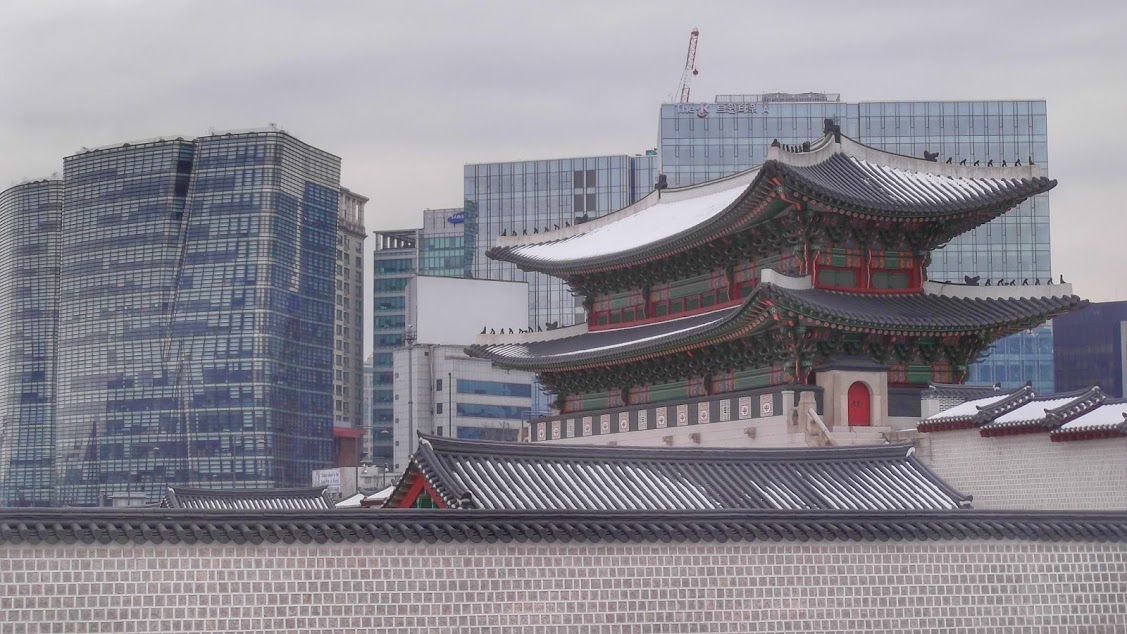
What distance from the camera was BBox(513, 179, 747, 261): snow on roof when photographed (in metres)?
59.5

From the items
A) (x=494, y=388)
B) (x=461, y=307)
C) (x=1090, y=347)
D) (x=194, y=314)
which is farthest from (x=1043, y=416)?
(x=194, y=314)

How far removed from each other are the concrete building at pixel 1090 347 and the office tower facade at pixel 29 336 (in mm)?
112324

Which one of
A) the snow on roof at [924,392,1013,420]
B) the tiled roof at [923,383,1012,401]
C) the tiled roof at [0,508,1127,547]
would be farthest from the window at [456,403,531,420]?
the tiled roof at [0,508,1127,547]

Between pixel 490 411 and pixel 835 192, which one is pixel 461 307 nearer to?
pixel 490 411

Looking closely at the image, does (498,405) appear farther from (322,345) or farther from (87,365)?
(87,365)

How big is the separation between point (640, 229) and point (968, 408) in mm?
24786

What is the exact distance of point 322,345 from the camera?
182625mm

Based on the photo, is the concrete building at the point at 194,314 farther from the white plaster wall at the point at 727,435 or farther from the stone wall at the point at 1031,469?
the stone wall at the point at 1031,469

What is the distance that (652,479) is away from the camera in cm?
3006

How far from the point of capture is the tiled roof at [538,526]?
21219 millimetres

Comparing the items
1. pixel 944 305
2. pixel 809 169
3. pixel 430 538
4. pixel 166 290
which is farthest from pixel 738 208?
pixel 166 290

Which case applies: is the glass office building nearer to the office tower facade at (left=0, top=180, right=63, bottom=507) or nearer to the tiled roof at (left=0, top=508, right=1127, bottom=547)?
the office tower facade at (left=0, top=180, right=63, bottom=507)

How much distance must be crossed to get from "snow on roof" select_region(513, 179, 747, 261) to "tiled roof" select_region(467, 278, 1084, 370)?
3736mm

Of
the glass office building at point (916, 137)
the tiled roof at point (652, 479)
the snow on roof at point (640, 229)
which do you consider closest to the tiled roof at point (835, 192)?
the snow on roof at point (640, 229)
